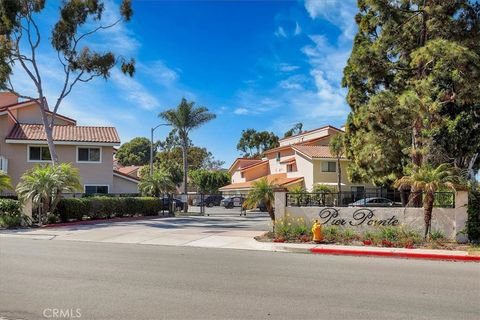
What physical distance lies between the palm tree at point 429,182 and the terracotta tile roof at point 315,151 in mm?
34093

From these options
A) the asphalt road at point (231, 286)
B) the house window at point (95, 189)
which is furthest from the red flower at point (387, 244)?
the house window at point (95, 189)

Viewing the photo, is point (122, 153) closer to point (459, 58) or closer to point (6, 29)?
point (6, 29)

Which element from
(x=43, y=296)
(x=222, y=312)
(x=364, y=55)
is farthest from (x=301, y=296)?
(x=364, y=55)

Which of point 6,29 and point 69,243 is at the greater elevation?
point 6,29

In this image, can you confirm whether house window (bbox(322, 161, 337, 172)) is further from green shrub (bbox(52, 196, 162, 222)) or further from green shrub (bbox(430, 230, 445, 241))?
green shrub (bbox(430, 230, 445, 241))

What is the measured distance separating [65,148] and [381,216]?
89.2ft

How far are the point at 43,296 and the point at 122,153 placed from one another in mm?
103764

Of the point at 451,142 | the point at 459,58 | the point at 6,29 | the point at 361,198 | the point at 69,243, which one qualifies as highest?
the point at 6,29

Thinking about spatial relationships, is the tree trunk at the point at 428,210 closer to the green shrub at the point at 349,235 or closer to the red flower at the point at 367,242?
the red flower at the point at 367,242

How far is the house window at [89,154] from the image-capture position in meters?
37.2

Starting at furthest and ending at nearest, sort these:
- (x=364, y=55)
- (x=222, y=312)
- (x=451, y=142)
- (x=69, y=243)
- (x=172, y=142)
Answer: (x=172, y=142) < (x=451, y=142) < (x=364, y=55) < (x=69, y=243) < (x=222, y=312)

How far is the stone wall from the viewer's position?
16.2m

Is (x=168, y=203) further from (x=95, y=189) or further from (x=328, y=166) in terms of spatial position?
(x=328, y=166)

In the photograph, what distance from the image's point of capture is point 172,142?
109m
